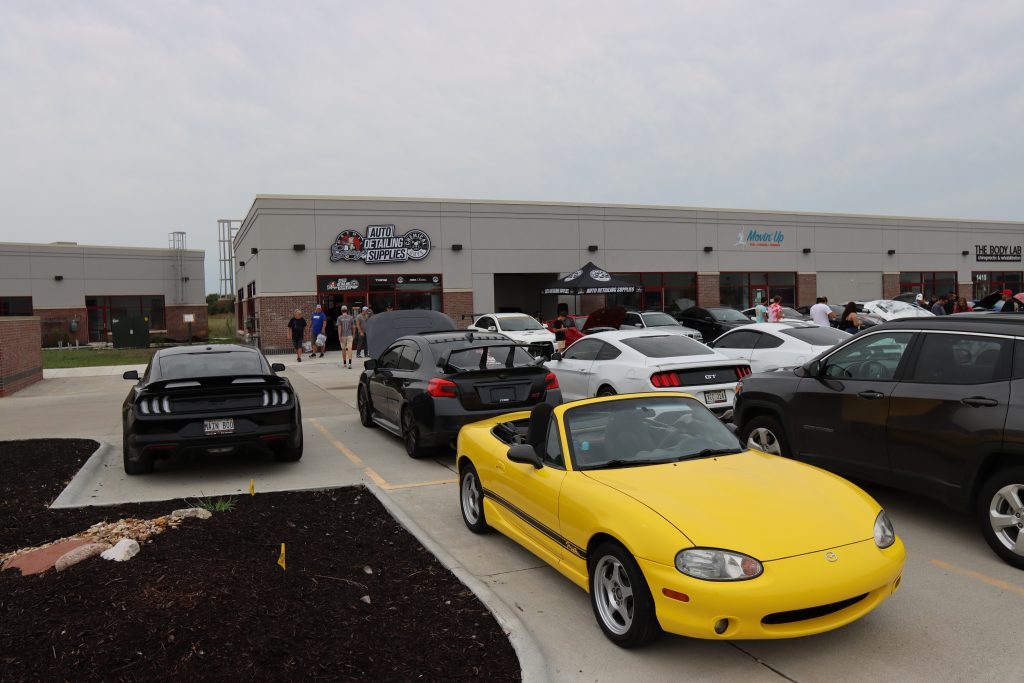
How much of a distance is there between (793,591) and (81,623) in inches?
143

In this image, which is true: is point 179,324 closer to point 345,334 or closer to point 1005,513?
point 345,334

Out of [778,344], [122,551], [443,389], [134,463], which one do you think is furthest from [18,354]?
[778,344]

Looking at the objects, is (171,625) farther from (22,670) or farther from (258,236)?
(258,236)

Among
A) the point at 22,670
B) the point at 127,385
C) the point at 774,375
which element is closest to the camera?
the point at 22,670

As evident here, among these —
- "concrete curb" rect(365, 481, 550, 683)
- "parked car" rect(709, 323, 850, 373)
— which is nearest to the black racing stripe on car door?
"concrete curb" rect(365, 481, 550, 683)

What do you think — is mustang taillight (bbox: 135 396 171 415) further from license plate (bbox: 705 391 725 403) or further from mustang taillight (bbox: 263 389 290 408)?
license plate (bbox: 705 391 725 403)

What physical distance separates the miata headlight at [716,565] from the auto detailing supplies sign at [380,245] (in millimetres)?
26905

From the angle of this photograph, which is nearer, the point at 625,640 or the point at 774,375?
the point at 625,640

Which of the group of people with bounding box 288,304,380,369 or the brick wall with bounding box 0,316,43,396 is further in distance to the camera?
the group of people with bounding box 288,304,380,369

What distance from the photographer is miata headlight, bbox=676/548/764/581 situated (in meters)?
3.65

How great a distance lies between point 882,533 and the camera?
4.12 m

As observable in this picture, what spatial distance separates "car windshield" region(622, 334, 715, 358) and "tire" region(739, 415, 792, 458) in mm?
2868

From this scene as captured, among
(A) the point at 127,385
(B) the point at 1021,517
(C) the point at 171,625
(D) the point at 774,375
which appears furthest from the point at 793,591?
(A) the point at 127,385

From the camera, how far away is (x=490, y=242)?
31719 mm
